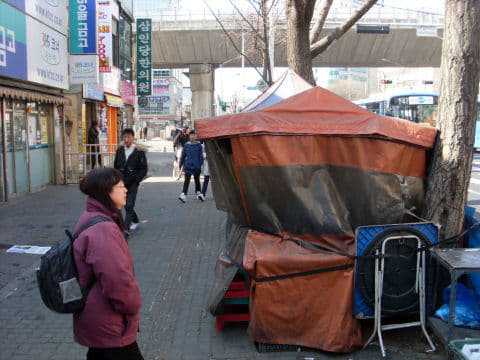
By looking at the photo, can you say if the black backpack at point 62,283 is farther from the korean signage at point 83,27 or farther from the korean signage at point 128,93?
the korean signage at point 128,93

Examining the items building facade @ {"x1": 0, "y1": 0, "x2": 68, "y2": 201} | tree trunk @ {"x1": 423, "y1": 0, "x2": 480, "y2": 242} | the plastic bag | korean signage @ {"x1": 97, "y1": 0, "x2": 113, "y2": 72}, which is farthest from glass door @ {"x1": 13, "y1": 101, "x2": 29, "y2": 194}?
the plastic bag

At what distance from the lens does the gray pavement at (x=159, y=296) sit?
401 cm

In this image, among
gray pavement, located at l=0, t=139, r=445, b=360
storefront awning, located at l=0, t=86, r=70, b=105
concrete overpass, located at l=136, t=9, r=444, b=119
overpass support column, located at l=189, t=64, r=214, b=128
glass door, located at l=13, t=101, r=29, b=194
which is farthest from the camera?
overpass support column, located at l=189, t=64, r=214, b=128

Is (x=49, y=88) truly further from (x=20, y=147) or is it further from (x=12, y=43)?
(x=12, y=43)

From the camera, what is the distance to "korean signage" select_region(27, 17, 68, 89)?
1084 centimetres

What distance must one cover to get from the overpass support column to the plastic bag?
32406 millimetres

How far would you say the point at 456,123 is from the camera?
425cm

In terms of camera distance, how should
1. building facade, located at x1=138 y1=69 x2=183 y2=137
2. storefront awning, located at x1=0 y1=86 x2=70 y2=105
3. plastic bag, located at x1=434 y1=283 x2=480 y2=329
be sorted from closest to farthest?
plastic bag, located at x1=434 y1=283 x2=480 y2=329 → storefront awning, located at x1=0 y1=86 x2=70 y2=105 → building facade, located at x1=138 y1=69 x2=183 y2=137

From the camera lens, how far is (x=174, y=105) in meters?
92.9

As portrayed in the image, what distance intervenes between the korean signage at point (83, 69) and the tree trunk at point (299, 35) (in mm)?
6314

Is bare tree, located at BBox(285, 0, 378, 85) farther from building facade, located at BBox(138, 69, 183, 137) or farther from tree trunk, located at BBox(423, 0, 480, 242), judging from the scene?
building facade, located at BBox(138, 69, 183, 137)

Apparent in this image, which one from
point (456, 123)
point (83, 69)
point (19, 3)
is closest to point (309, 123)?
point (456, 123)

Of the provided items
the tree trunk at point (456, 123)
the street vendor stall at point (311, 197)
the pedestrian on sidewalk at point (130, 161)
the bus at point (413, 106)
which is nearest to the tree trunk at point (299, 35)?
the pedestrian on sidewalk at point (130, 161)

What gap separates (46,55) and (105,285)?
10727 mm
